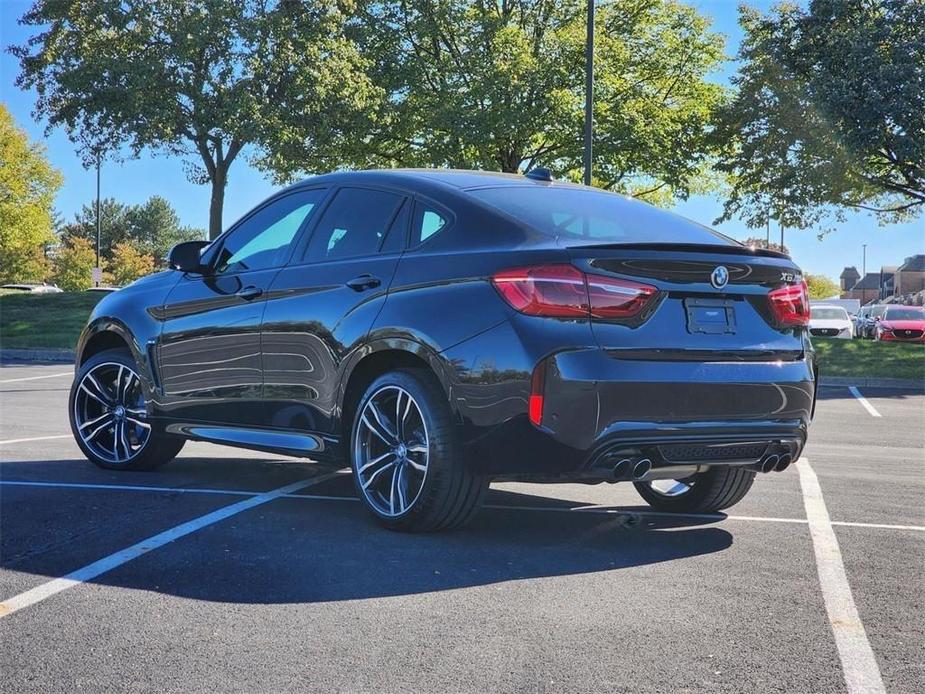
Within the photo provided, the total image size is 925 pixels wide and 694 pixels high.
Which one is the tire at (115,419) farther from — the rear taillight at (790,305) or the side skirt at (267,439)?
the rear taillight at (790,305)

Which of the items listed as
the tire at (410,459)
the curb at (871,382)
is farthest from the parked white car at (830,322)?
the tire at (410,459)

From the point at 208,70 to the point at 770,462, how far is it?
28.5 metres

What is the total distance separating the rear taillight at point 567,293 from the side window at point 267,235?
6.04 ft

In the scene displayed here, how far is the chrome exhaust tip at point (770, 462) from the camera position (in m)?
5.02

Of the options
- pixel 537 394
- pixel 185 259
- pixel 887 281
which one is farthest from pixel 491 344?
pixel 887 281

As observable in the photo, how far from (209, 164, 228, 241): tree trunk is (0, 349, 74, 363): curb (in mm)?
10555

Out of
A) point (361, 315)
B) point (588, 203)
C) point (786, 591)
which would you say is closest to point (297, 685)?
point (786, 591)

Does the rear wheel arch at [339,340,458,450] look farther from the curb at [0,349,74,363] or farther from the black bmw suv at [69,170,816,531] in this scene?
the curb at [0,349,74,363]

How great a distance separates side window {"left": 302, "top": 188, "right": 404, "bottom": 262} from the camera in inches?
218

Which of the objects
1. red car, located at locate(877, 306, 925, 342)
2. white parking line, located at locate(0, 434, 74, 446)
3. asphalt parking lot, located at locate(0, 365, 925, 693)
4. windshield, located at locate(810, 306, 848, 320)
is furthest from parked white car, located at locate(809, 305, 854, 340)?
asphalt parking lot, located at locate(0, 365, 925, 693)

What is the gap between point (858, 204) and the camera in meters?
33.0

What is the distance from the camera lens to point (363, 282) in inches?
209

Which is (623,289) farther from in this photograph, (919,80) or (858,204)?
(858,204)

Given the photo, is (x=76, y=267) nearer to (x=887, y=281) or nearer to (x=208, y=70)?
(x=208, y=70)
